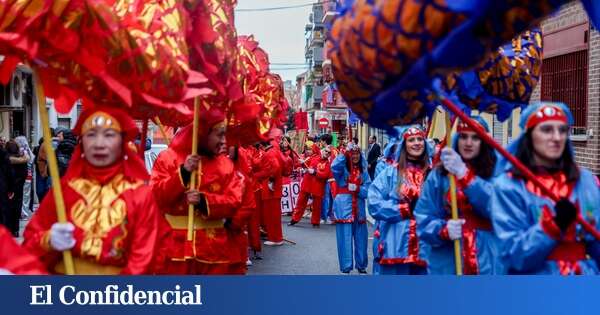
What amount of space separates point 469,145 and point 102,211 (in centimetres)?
239

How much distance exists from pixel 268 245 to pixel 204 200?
7.21 m

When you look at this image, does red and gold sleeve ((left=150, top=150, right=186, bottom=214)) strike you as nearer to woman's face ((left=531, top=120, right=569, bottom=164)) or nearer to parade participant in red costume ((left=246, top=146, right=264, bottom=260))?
woman's face ((left=531, top=120, right=569, bottom=164))

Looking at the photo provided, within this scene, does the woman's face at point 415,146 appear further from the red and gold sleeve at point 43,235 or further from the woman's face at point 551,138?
the red and gold sleeve at point 43,235

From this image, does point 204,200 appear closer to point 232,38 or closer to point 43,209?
point 232,38

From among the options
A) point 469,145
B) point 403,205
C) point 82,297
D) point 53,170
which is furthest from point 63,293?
point 403,205

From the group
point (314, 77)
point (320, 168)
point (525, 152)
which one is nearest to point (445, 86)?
point (525, 152)

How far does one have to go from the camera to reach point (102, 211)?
4.16 meters

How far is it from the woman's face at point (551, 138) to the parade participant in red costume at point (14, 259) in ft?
8.35

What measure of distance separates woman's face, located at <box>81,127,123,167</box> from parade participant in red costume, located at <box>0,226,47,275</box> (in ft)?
1.85

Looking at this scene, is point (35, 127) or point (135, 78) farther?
point (35, 127)

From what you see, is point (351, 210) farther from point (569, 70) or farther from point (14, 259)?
point (14, 259)

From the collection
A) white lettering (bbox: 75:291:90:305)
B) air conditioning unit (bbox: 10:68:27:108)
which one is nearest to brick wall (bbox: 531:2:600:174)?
white lettering (bbox: 75:291:90:305)

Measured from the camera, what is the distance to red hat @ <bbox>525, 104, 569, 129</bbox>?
3.95 m

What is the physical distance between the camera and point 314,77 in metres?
74.7
